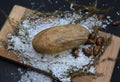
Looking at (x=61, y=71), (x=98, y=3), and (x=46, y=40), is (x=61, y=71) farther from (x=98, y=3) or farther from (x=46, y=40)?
(x=98, y=3)

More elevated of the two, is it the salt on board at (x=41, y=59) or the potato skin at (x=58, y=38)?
the potato skin at (x=58, y=38)

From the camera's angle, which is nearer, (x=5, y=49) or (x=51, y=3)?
(x=5, y=49)

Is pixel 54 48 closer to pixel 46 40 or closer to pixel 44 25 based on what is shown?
pixel 46 40

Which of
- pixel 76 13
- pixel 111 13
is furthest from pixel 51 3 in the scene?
pixel 111 13

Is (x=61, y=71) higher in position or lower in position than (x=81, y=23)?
lower

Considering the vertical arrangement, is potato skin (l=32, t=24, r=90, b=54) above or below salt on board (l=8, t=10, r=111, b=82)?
above

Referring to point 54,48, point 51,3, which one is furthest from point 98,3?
point 54,48
